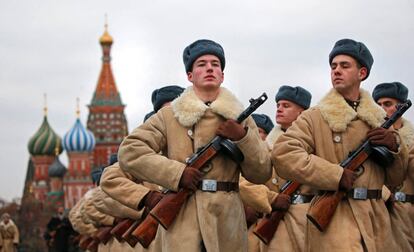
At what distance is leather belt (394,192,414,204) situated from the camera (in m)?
12.4

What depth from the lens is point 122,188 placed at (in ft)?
39.0

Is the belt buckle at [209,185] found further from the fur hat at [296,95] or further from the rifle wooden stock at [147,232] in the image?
the fur hat at [296,95]

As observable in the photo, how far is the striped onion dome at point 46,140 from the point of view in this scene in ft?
438

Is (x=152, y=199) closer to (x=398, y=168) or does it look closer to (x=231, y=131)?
(x=231, y=131)

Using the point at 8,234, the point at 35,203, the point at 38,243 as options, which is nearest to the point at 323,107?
the point at 8,234

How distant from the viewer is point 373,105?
10562 mm

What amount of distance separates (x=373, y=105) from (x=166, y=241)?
2069 mm

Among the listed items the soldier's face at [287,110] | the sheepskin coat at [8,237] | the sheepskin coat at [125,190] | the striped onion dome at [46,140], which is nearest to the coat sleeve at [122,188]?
the sheepskin coat at [125,190]

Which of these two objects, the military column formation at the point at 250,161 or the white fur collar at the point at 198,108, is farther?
the white fur collar at the point at 198,108

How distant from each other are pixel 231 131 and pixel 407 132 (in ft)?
9.05

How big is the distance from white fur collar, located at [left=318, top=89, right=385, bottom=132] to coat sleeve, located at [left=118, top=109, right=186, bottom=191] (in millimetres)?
1298

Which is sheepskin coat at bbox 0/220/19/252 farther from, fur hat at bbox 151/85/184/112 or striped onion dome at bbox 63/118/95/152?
striped onion dome at bbox 63/118/95/152

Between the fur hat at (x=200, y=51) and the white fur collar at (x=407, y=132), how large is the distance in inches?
89.4

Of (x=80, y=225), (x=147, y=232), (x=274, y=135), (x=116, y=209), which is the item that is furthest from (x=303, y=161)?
(x=80, y=225)
